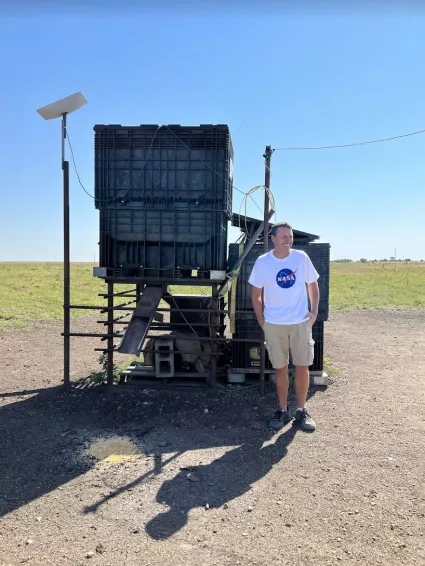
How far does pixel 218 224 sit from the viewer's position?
539 cm

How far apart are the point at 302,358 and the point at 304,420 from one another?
0.65 meters

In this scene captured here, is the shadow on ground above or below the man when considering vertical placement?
below

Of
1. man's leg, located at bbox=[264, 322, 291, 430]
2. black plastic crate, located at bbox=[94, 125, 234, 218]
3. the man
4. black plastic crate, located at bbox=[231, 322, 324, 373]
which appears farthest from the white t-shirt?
black plastic crate, located at bbox=[231, 322, 324, 373]

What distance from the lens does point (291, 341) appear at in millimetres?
4590

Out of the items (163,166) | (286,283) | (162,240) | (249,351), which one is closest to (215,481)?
(286,283)

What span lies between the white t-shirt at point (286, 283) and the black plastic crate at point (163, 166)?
1.22 metres

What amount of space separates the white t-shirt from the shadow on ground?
1.17 m

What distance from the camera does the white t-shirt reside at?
4.46 metres

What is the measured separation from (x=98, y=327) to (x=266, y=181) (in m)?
6.97

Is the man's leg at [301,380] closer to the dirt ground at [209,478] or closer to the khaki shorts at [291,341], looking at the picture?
the khaki shorts at [291,341]

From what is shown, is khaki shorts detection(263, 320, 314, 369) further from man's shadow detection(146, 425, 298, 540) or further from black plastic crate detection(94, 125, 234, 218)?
black plastic crate detection(94, 125, 234, 218)

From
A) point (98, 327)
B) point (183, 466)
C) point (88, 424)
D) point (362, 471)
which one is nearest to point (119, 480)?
point (183, 466)

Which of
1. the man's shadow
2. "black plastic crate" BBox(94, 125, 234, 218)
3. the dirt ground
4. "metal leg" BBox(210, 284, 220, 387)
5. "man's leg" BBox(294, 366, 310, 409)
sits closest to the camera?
the dirt ground

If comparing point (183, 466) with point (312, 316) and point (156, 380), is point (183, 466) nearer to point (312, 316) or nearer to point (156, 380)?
point (312, 316)
